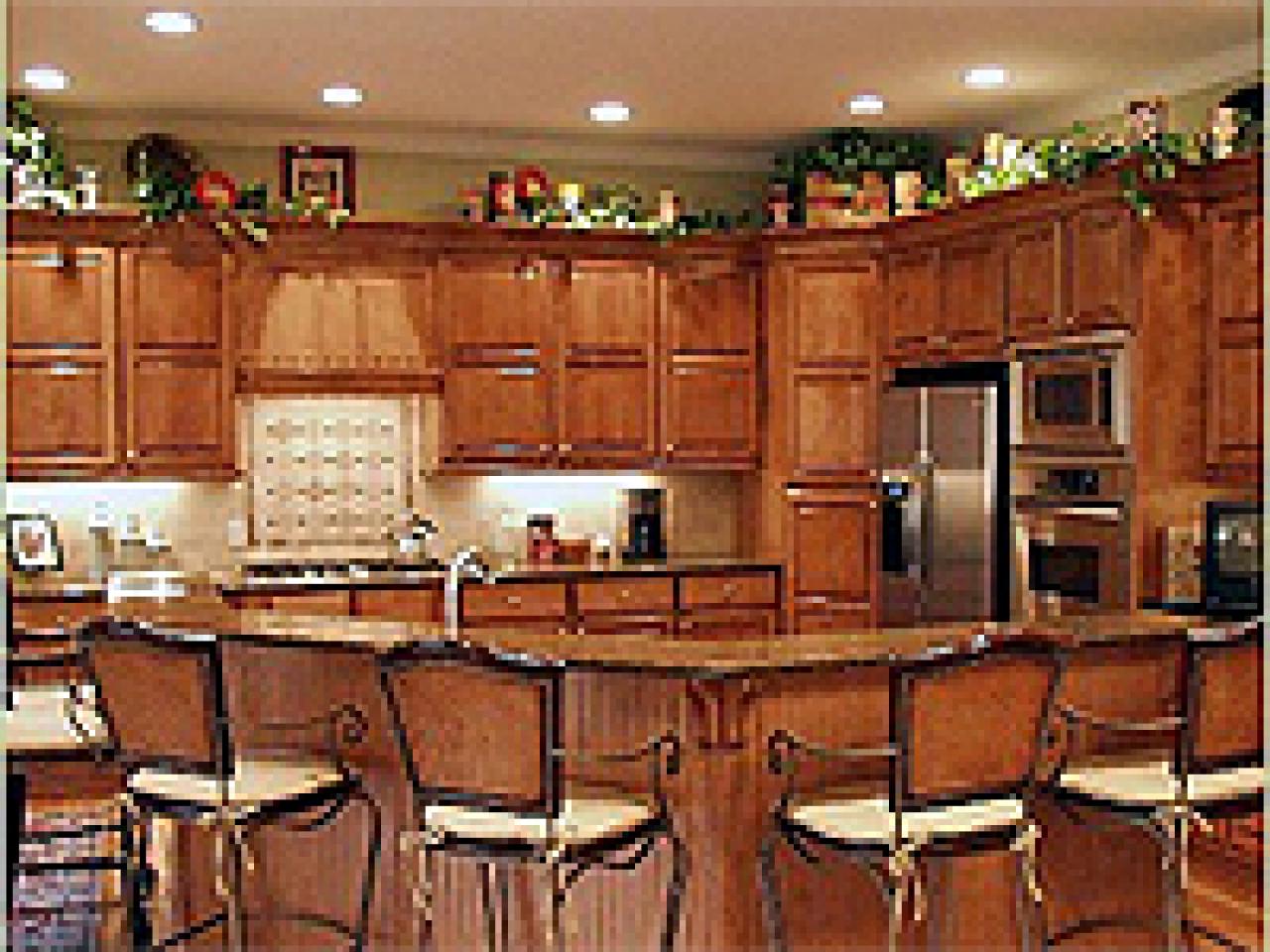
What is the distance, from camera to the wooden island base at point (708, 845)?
388cm

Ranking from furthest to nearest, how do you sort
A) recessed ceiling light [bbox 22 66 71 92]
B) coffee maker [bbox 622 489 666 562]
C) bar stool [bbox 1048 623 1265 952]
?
coffee maker [bbox 622 489 666 562], recessed ceiling light [bbox 22 66 71 92], bar stool [bbox 1048 623 1265 952]

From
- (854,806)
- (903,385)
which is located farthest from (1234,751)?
(903,385)

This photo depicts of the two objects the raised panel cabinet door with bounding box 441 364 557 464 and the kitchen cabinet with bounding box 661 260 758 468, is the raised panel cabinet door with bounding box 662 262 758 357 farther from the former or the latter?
the raised panel cabinet door with bounding box 441 364 557 464

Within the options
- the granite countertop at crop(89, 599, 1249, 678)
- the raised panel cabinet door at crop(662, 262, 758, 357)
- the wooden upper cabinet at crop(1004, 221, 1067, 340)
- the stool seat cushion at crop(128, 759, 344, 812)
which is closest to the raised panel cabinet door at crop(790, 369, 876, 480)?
the raised panel cabinet door at crop(662, 262, 758, 357)

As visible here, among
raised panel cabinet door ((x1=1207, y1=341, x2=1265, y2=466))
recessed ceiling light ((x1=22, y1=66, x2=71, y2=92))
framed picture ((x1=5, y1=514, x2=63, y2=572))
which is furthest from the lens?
framed picture ((x1=5, y1=514, x2=63, y2=572))

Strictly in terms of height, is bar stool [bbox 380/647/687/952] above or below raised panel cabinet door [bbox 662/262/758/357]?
below

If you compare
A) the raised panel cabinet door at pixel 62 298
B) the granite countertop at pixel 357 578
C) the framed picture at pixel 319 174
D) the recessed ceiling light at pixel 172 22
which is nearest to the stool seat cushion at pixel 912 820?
the recessed ceiling light at pixel 172 22

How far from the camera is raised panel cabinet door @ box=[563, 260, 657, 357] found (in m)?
7.94

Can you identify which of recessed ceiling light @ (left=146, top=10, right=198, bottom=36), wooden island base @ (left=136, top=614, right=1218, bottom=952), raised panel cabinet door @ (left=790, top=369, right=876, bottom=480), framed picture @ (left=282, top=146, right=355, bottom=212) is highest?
recessed ceiling light @ (left=146, top=10, right=198, bottom=36)

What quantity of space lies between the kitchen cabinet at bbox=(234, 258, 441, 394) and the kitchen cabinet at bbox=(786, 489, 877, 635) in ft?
6.51

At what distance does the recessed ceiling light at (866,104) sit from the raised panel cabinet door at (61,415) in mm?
3699

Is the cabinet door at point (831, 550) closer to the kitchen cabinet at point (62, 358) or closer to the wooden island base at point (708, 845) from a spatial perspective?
the kitchen cabinet at point (62, 358)

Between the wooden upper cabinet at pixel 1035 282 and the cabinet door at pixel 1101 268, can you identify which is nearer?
the cabinet door at pixel 1101 268

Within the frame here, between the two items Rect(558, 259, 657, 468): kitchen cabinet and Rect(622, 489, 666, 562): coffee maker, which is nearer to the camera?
Rect(558, 259, 657, 468): kitchen cabinet
